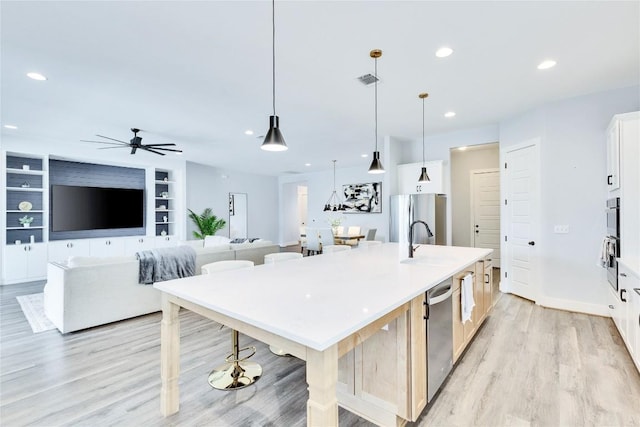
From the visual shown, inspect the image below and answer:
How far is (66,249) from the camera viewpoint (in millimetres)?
5969

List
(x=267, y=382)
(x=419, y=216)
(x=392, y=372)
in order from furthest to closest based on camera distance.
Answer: (x=419, y=216) → (x=267, y=382) → (x=392, y=372)

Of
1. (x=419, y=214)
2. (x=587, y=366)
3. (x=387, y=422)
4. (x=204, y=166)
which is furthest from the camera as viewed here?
(x=204, y=166)

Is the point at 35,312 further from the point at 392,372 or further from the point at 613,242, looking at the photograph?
the point at 613,242

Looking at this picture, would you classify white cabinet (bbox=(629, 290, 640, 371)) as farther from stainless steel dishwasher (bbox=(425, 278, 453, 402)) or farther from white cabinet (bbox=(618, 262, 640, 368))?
stainless steel dishwasher (bbox=(425, 278, 453, 402))

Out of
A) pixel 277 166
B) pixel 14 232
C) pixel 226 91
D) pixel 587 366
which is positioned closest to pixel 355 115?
pixel 226 91

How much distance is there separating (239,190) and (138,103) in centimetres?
610

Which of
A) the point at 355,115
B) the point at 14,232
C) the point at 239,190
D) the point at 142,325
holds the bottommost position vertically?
the point at 142,325

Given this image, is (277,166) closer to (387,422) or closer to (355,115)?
(355,115)

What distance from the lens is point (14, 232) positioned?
5.61 meters

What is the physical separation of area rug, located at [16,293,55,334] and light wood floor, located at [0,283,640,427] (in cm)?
15

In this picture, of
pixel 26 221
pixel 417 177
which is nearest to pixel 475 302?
pixel 417 177

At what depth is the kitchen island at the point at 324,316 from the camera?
111 centimetres

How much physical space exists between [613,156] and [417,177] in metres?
2.67

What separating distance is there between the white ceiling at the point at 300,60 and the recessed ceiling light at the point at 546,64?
2.5 inches
